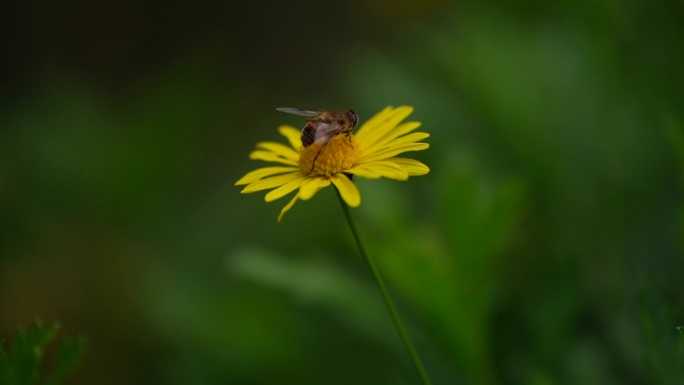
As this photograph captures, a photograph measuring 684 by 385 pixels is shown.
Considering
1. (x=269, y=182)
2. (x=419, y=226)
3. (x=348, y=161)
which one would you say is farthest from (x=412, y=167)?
(x=419, y=226)

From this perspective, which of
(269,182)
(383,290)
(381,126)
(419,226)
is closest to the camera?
(383,290)

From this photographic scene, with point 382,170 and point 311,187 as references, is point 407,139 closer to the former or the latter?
point 382,170

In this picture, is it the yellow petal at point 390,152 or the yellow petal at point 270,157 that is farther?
the yellow petal at point 270,157

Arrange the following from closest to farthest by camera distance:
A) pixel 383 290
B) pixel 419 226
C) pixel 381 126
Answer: pixel 383 290 < pixel 381 126 < pixel 419 226

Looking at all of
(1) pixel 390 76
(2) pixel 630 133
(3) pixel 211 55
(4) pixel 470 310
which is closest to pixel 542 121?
(2) pixel 630 133

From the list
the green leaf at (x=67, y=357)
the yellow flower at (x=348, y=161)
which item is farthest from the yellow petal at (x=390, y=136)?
the green leaf at (x=67, y=357)

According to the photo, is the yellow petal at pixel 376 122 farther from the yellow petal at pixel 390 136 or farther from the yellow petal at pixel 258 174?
the yellow petal at pixel 258 174

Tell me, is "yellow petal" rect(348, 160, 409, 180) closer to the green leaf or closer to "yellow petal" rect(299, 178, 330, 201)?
"yellow petal" rect(299, 178, 330, 201)
